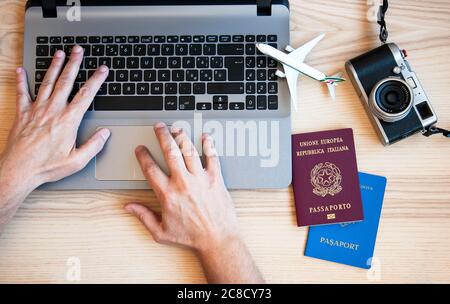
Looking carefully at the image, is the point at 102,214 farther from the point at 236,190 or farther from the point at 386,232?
the point at 386,232

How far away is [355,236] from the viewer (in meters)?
0.97

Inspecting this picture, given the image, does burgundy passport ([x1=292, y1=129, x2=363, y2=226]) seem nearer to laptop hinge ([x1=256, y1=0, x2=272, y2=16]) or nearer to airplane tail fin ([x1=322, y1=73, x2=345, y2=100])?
airplane tail fin ([x1=322, y1=73, x2=345, y2=100])

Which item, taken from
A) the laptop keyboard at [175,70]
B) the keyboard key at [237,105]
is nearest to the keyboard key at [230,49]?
the laptop keyboard at [175,70]

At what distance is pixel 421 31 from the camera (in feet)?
3.35

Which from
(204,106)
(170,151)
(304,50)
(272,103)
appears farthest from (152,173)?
(304,50)

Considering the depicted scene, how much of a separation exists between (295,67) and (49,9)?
503mm

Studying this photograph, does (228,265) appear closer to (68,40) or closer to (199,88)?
(199,88)

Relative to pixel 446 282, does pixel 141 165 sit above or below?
above

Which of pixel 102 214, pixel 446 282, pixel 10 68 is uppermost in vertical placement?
pixel 10 68

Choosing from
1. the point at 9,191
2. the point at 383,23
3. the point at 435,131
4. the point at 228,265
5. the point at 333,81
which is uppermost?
the point at 383,23

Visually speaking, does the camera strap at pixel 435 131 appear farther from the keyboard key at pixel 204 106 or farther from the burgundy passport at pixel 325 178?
the keyboard key at pixel 204 106

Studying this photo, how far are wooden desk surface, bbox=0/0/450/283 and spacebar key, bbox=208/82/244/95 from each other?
128mm

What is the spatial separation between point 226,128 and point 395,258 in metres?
0.41

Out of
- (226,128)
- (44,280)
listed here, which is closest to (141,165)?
(226,128)
